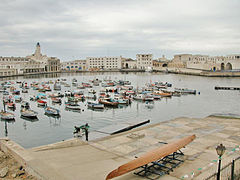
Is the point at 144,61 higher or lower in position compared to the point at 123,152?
higher

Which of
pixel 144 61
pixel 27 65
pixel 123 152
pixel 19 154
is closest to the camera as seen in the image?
pixel 19 154

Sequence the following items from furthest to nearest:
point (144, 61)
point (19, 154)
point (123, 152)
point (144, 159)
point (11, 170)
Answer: point (144, 61)
point (123, 152)
point (19, 154)
point (11, 170)
point (144, 159)

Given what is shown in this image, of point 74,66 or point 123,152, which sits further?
point 74,66

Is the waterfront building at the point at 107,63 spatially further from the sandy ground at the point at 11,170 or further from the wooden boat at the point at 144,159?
the wooden boat at the point at 144,159

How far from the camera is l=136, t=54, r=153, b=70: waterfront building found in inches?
6251

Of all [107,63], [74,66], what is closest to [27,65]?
[74,66]

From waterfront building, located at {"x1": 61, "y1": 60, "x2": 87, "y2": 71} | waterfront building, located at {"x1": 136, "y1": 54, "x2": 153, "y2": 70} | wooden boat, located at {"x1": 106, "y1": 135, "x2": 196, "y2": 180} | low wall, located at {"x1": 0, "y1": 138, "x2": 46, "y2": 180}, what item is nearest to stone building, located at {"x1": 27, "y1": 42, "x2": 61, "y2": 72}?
waterfront building, located at {"x1": 61, "y1": 60, "x2": 87, "y2": 71}

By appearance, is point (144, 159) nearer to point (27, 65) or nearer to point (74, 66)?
point (27, 65)

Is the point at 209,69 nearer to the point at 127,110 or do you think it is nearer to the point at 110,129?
the point at 127,110

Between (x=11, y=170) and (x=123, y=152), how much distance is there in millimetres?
5018

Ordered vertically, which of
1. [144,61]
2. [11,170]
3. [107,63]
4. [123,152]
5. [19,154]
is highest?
[144,61]

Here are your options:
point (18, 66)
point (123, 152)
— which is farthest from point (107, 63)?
point (123, 152)

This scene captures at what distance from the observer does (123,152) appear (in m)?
11.5

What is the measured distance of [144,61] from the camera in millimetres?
160000
